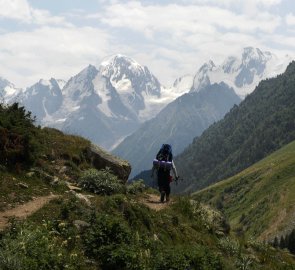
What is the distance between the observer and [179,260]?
45.4 ft

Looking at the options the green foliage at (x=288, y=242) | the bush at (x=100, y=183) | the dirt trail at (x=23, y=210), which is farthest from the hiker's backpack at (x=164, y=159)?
the green foliage at (x=288, y=242)

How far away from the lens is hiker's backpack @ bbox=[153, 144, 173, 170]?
24906 mm

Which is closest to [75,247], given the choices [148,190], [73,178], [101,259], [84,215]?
[101,259]

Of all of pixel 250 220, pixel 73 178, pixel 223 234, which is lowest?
pixel 250 220

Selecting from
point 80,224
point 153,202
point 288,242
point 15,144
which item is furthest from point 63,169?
point 288,242

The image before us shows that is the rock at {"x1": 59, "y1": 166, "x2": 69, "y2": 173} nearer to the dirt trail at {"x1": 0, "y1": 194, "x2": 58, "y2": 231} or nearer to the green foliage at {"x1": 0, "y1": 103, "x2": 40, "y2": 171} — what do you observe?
the green foliage at {"x1": 0, "y1": 103, "x2": 40, "y2": 171}

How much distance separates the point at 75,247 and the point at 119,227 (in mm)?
1428

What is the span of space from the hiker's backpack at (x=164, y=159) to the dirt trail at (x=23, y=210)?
6660 millimetres

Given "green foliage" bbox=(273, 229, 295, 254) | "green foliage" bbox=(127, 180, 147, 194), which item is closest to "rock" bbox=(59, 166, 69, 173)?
"green foliage" bbox=(127, 180, 147, 194)

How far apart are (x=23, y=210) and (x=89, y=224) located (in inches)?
124

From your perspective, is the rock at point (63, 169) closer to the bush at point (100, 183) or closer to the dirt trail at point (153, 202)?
the bush at point (100, 183)

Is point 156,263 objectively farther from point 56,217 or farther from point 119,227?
point 56,217

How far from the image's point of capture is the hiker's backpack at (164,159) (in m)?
24.9

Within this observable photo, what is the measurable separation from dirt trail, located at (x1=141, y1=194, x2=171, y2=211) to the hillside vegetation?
0.35 metres
